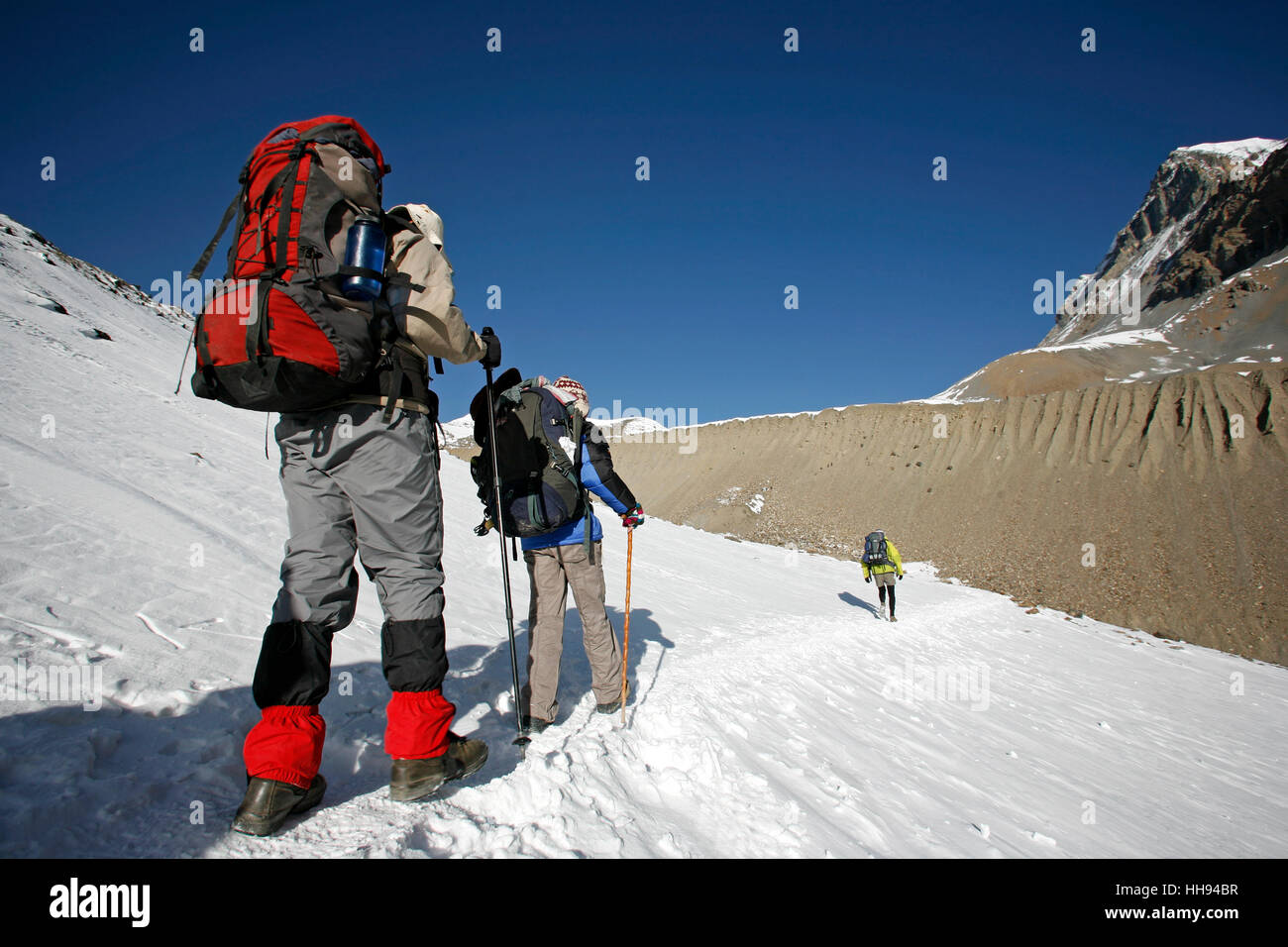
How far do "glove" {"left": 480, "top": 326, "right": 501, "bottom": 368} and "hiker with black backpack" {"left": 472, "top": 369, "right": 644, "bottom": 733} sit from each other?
0.49 m

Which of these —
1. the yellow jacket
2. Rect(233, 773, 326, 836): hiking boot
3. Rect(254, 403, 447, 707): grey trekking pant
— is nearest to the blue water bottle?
Rect(254, 403, 447, 707): grey trekking pant

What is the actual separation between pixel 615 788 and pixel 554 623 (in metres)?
1.20

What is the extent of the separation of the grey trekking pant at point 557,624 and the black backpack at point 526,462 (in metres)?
0.29

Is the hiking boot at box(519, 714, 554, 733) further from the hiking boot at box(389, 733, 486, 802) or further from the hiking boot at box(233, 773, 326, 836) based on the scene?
the hiking boot at box(233, 773, 326, 836)

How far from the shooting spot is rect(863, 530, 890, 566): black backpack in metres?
11.1

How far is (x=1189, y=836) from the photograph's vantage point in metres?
4.00

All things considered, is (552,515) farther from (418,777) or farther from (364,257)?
(364,257)

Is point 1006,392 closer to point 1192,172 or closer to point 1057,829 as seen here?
point 1057,829

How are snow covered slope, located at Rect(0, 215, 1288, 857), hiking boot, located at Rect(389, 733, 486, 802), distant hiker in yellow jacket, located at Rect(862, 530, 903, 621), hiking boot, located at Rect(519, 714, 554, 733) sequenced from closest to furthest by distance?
snow covered slope, located at Rect(0, 215, 1288, 857), hiking boot, located at Rect(389, 733, 486, 802), hiking boot, located at Rect(519, 714, 554, 733), distant hiker in yellow jacket, located at Rect(862, 530, 903, 621)

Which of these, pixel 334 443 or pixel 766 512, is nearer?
pixel 334 443

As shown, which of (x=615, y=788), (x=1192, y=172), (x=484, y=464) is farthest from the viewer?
(x=1192, y=172)

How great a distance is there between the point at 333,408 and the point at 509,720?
221cm

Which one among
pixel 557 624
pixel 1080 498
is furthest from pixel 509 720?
pixel 1080 498
